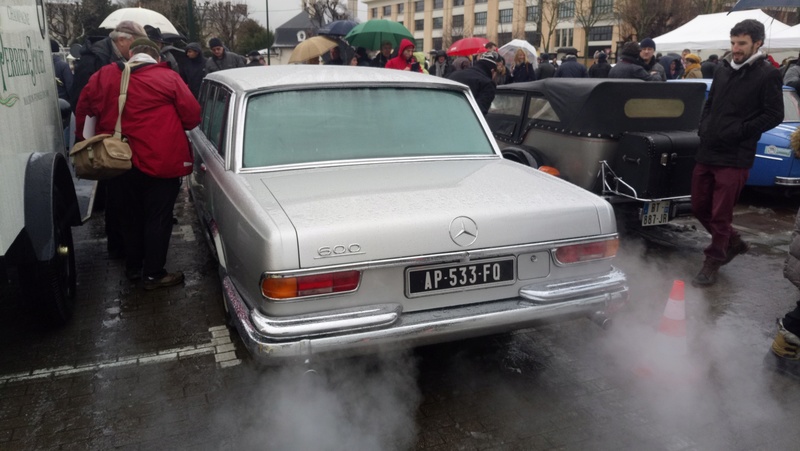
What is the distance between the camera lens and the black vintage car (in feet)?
18.2

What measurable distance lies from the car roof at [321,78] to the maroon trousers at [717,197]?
2225 millimetres

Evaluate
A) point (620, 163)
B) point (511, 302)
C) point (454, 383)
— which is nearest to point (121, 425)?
point (454, 383)

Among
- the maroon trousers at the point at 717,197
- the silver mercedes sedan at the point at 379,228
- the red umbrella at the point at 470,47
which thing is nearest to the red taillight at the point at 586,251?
the silver mercedes sedan at the point at 379,228

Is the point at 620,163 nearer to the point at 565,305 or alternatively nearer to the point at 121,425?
the point at 565,305

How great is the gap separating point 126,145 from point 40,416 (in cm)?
196

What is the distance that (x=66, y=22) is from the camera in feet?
120

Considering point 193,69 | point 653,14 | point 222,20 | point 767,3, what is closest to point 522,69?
point 767,3

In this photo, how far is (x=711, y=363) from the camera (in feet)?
12.4

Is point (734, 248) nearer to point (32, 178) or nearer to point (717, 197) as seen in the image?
point (717, 197)

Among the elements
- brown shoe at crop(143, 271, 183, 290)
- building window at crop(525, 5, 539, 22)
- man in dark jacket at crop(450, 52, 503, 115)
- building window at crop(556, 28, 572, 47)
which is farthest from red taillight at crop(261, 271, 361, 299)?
building window at crop(556, 28, 572, 47)

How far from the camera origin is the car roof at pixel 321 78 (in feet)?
13.2

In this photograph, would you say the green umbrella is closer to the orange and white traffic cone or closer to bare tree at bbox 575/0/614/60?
the orange and white traffic cone

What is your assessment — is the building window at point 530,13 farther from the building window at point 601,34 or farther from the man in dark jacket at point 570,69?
the man in dark jacket at point 570,69

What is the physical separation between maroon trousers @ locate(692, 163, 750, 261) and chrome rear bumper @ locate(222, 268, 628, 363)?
2113 millimetres
